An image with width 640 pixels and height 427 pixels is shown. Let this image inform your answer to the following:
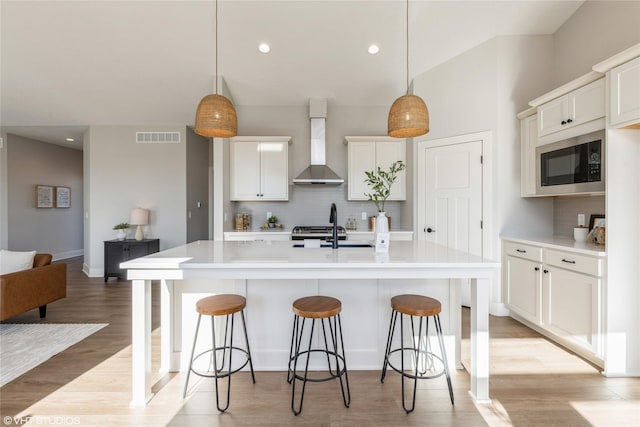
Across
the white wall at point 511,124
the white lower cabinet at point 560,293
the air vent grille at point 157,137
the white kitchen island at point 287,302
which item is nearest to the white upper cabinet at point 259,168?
the air vent grille at point 157,137

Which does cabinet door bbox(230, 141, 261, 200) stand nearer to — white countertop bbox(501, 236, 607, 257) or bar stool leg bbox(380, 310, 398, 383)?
bar stool leg bbox(380, 310, 398, 383)

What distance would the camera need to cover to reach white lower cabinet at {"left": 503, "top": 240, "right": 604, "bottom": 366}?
7.60ft

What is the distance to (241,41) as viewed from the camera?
375cm

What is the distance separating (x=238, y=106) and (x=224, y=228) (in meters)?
1.97

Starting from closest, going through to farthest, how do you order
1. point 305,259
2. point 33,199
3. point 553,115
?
1. point 305,259
2. point 553,115
3. point 33,199

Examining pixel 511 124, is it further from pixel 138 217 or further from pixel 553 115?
pixel 138 217

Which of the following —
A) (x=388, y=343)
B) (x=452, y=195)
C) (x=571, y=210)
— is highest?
(x=452, y=195)

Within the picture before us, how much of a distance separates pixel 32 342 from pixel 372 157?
432cm

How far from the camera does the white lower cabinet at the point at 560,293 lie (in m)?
2.32

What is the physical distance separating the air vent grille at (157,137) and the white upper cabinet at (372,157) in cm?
326

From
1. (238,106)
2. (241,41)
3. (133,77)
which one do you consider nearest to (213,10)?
(241,41)
